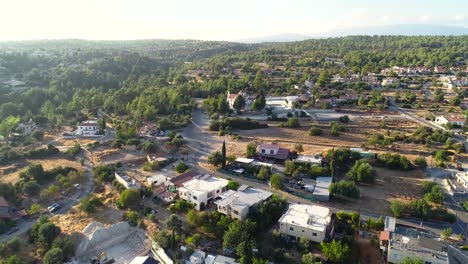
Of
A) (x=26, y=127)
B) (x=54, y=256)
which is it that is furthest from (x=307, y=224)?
(x=26, y=127)

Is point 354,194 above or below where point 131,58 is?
below

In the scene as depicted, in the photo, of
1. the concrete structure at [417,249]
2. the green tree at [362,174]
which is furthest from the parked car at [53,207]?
the green tree at [362,174]

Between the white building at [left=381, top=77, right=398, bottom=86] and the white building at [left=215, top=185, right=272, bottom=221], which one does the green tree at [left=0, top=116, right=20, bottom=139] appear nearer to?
the white building at [left=215, top=185, right=272, bottom=221]

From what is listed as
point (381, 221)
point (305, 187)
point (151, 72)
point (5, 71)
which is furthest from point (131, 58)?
point (381, 221)

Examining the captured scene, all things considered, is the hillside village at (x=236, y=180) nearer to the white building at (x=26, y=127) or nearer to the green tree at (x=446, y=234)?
the green tree at (x=446, y=234)

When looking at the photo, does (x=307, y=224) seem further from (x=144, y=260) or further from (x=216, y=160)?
(x=216, y=160)

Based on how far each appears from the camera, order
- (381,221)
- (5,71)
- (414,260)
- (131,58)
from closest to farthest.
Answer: (414,260) < (381,221) < (5,71) < (131,58)

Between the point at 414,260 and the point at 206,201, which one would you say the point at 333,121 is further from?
→ the point at 414,260
